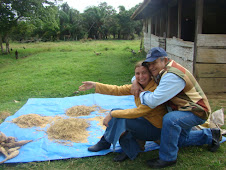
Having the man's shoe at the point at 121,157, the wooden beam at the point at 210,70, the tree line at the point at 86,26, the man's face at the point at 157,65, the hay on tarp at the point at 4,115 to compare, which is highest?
the tree line at the point at 86,26

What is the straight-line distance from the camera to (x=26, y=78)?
9.05 m

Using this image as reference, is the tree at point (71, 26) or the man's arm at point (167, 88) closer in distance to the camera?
the man's arm at point (167, 88)

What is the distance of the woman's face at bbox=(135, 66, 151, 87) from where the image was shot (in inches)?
103

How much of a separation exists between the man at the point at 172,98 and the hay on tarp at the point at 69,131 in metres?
1.33

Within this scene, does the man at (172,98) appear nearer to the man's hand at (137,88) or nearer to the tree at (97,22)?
the man's hand at (137,88)

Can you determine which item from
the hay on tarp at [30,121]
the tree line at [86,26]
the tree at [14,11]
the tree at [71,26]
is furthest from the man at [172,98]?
the tree at [71,26]

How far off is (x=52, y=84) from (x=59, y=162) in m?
5.18

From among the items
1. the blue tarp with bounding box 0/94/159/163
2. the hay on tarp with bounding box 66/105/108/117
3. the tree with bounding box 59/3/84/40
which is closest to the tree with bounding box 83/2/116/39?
the tree with bounding box 59/3/84/40

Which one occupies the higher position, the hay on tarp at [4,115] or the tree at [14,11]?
the tree at [14,11]

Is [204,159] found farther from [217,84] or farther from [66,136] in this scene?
[217,84]

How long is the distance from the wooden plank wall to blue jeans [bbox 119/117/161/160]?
3.21 metres

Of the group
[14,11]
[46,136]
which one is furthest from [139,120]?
[14,11]

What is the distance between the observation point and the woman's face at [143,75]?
2609mm

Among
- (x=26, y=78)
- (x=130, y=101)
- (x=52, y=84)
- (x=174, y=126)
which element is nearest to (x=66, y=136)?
(x=174, y=126)
